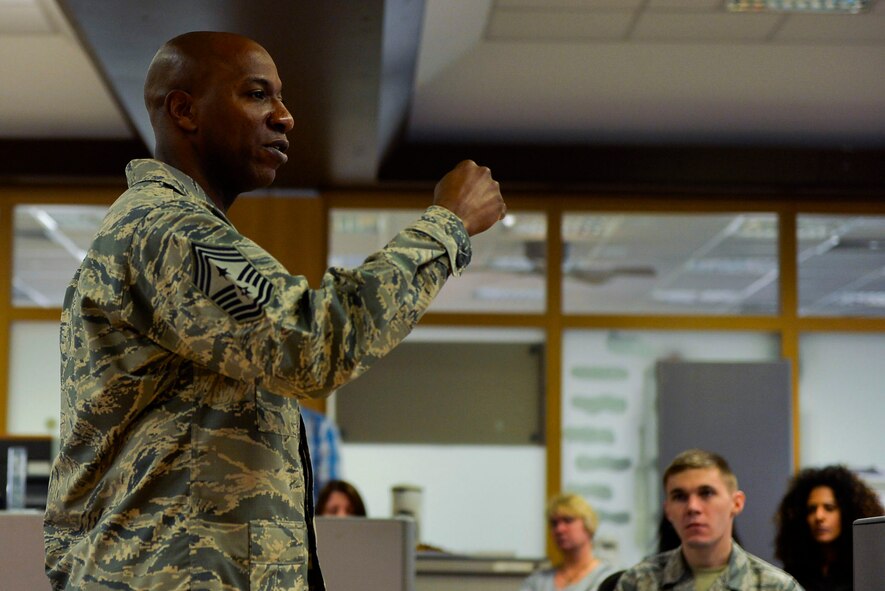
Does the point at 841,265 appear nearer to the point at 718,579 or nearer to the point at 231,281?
the point at 718,579

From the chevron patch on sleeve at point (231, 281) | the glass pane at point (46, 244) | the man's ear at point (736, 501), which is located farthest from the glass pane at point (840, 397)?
the chevron patch on sleeve at point (231, 281)

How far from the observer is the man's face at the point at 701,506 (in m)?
3.45

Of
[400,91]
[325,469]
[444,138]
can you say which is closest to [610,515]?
[325,469]

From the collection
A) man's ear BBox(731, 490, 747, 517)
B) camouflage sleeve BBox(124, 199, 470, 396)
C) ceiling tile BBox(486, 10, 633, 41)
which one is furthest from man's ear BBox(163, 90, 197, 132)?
ceiling tile BBox(486, 10, 633, 41)

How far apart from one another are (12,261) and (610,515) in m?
3.57

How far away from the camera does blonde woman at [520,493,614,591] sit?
5105 mm

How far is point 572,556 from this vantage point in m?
5.18

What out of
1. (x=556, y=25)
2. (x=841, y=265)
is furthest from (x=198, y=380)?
(x=841, y=265)

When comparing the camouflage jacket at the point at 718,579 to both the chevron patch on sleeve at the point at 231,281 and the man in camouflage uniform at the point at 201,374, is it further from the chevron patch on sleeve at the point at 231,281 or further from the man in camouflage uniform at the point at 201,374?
the chevron patch on sleeve at the point at 231,281

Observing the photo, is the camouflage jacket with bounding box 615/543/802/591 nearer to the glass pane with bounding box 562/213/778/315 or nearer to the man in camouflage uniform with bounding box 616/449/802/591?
the man in camouflage uniform with bounding box 616/449/802/591

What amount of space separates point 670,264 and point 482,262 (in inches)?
41.0

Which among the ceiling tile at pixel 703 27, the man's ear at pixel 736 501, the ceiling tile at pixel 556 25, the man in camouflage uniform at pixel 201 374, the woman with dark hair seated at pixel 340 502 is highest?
the ceiling tile at pixel 703 27

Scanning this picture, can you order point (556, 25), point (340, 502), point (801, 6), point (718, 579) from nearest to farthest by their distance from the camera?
point (718, 579) < point (340, 502) < point (801, 6) < point (556, 25)

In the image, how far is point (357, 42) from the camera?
4723 mm
